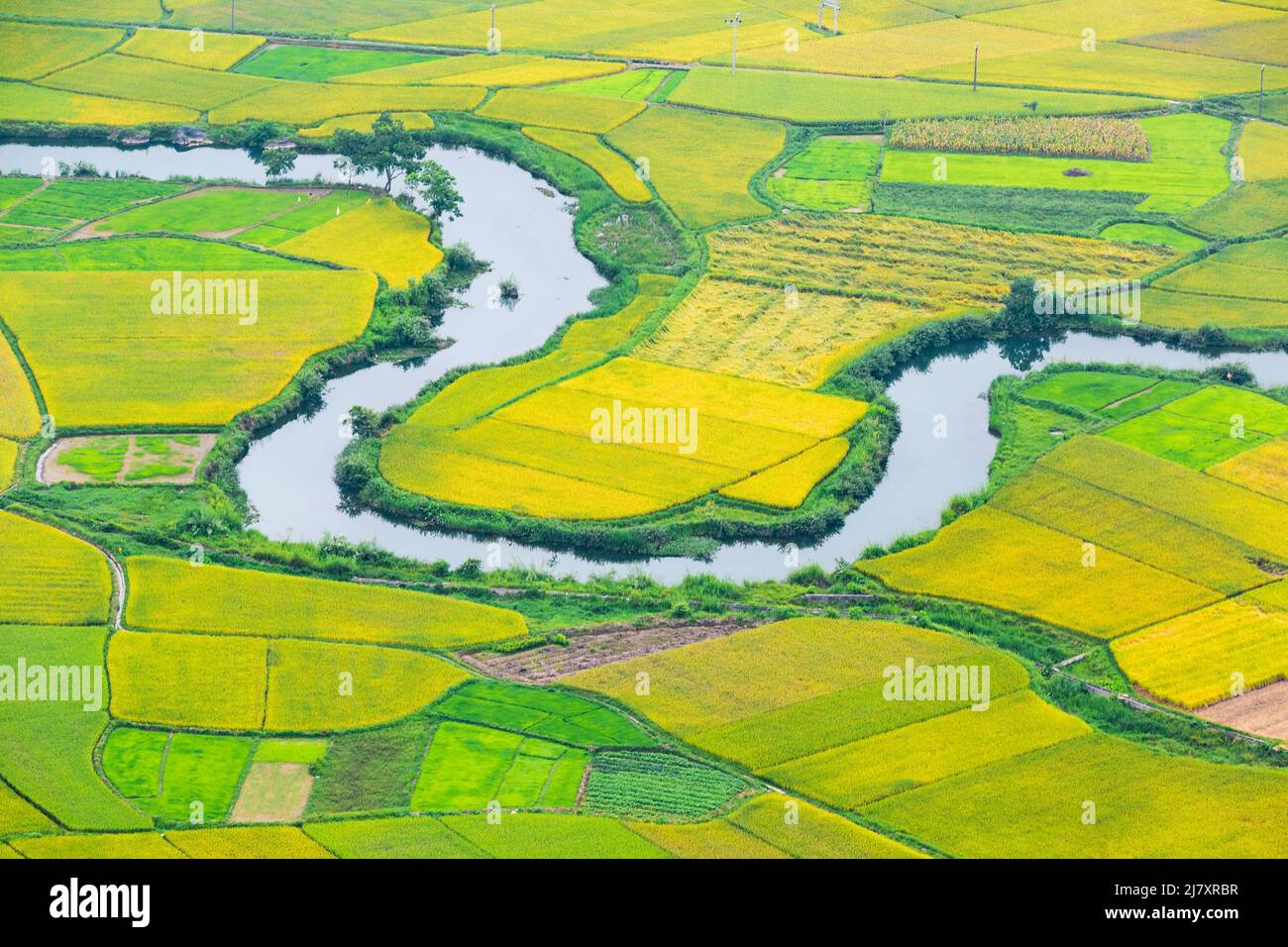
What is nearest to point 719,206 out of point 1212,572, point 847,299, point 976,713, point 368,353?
point 847,299

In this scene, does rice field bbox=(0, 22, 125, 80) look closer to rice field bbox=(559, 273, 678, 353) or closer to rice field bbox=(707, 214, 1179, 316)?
rice field bbox=(707, 214, 1179, 316)

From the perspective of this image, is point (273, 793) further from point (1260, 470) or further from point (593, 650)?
point (1260, 470)

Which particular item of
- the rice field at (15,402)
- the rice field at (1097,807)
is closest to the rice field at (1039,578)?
the rice field at (1097,807)

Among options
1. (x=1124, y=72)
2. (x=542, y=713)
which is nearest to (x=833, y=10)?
(x=1124, y=72)

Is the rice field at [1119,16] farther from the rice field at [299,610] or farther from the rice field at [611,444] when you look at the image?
the rice field at [299,610]

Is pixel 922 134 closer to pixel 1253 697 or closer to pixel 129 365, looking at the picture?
pixel 129 365
